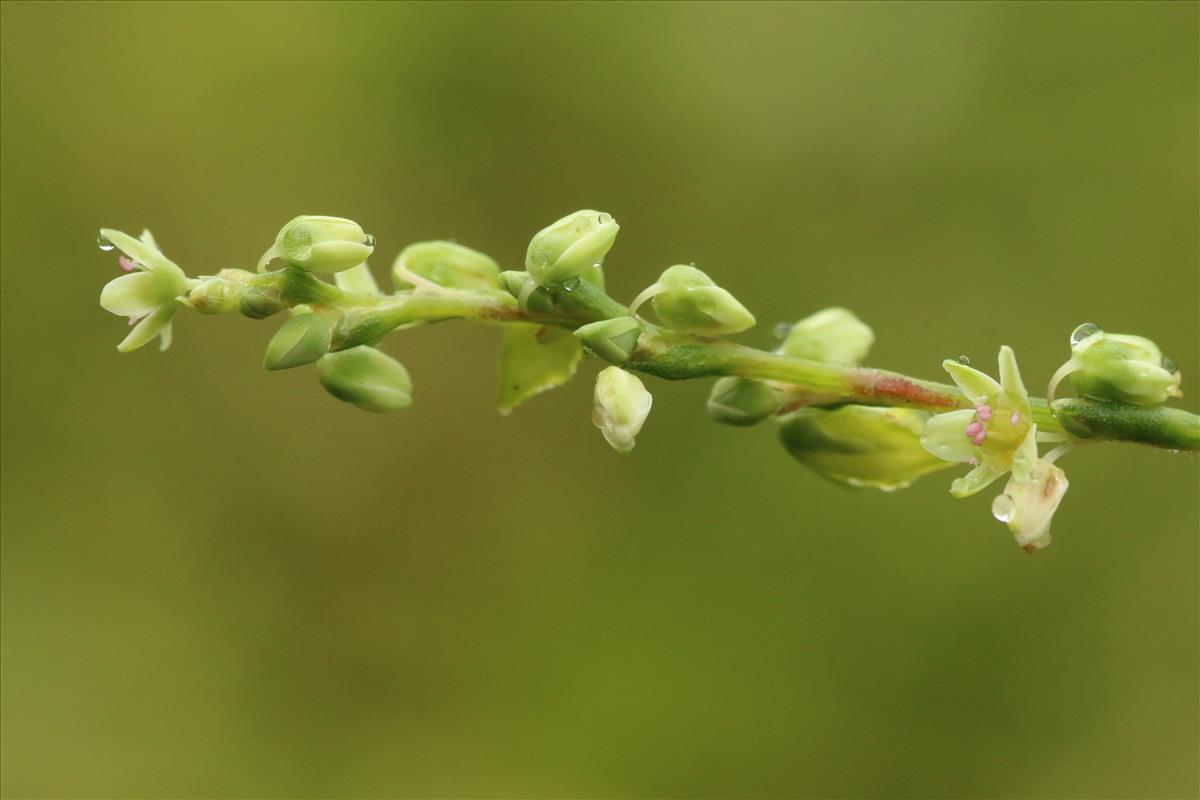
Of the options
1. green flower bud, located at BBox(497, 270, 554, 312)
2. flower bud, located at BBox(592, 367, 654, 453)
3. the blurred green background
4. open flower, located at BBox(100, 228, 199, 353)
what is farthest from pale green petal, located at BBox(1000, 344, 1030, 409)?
the blurred green background

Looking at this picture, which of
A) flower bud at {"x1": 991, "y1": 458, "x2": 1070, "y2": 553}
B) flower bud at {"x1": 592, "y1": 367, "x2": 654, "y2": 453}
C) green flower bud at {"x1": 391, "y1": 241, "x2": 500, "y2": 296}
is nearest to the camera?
flower bud at {"x1": 991, "y1": 458, "x2": 1070, "y2": 553}

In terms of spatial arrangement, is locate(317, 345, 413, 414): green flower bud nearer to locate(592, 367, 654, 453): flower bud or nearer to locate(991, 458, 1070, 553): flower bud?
locate(592, 367, 654, 453): flower bud

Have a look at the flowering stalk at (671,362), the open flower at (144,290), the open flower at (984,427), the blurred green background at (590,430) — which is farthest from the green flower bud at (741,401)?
the blurred green background at (590,430)

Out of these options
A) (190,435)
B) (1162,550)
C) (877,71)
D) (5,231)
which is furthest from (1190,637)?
(5,231)

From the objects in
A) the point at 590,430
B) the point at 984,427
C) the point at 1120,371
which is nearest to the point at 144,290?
the point at 984,427

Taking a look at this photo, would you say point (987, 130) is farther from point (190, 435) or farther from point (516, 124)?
point (190, 435)

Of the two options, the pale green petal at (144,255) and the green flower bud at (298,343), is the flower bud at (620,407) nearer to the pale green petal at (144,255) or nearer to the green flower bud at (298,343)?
the green flower bud at (298,343)
